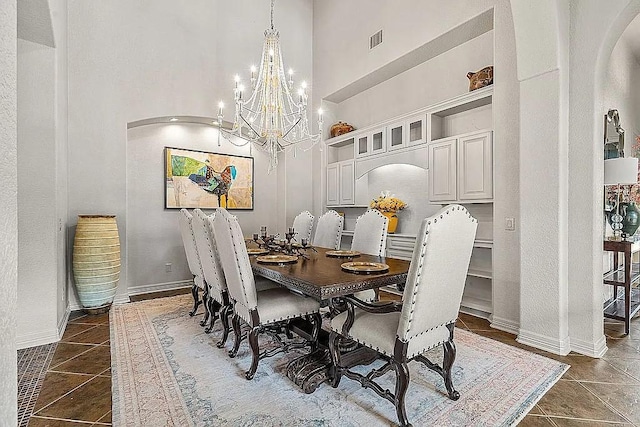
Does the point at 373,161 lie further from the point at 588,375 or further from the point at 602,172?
the point at 588,375

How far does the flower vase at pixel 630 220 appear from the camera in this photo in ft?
10.9

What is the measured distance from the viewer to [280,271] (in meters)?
2.33

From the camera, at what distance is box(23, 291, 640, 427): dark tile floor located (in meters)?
1.89

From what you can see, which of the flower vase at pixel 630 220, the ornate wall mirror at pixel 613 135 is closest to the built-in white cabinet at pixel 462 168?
the ornate wall mirror at pixel 613 135

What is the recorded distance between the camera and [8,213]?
85cm

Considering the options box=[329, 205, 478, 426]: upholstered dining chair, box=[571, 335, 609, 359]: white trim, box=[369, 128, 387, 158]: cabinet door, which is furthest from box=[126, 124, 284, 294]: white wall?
box=[571, 335, 609, 359]: white trim

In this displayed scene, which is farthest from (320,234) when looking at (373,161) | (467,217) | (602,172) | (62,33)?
(62,33)

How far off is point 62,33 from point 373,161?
13.2 ft

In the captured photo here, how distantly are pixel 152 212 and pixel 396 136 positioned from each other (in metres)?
3.71

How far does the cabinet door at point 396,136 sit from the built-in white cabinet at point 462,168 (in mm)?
502

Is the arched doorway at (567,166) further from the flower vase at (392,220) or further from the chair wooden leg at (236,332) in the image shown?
the chair wooden leg at (236,332)

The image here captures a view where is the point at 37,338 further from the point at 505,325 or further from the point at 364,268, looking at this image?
the point at 505,325

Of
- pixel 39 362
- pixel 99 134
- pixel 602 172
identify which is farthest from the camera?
pixel 99 134

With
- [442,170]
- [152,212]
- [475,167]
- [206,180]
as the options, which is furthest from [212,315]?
[475,167]
